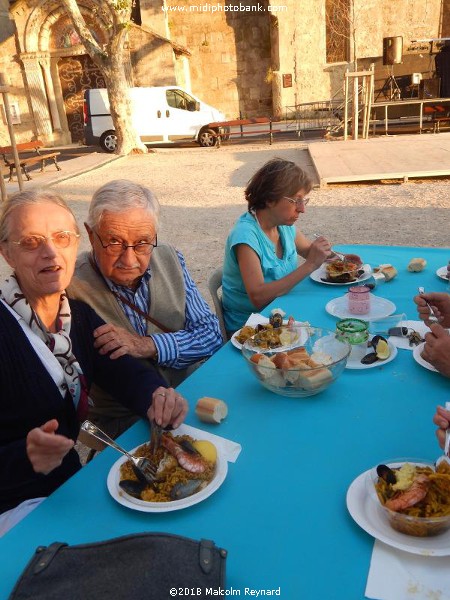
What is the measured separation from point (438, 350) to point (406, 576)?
0.90m

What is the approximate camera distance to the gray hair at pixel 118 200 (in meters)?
2.16

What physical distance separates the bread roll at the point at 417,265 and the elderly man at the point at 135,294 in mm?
1249

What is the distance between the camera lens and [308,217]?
805 centimetres

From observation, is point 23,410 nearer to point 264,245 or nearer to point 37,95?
point 264,245

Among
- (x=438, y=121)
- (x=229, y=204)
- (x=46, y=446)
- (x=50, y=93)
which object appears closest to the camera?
(x=46, y=446)

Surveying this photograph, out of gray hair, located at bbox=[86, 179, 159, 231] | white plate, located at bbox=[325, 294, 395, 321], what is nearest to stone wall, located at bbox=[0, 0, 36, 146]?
gray hair, located at bbox=[86, 179, 159, 231]

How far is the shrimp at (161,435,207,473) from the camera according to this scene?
4.61 ft

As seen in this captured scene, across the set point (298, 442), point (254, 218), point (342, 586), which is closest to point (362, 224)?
point (254, 218)

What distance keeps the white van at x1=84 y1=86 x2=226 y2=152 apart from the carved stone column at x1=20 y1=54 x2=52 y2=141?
5.99 meters

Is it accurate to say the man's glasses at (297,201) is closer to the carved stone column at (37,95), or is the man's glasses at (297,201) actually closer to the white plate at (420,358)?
the white plate at (420,358)

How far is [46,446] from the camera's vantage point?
1.41 metres

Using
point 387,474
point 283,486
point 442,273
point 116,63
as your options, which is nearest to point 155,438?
point 283,486

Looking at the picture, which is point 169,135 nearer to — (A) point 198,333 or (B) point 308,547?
(A) point 198,333

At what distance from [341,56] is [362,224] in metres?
20.9
